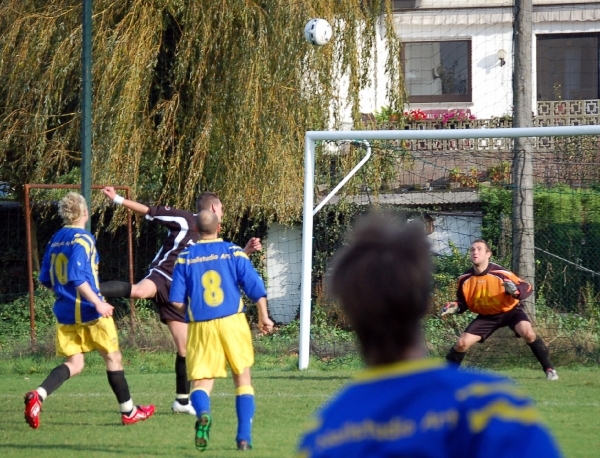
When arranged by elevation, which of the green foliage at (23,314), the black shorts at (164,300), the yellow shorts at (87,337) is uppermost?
the black shorts at (164,300)

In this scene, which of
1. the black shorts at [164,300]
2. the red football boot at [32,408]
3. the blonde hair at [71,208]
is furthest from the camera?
the black shorts at [164,300]

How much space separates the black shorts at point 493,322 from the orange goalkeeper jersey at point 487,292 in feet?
0.17

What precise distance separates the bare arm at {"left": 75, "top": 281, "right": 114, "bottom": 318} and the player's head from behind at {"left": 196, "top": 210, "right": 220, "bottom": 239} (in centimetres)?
110

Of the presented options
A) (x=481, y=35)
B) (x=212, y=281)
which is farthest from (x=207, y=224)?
(x=481, y=35)

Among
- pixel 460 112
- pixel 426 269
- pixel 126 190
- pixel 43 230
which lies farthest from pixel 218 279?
pixel 460 112

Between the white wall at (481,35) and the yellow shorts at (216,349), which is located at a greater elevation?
the white wall at (481,35)

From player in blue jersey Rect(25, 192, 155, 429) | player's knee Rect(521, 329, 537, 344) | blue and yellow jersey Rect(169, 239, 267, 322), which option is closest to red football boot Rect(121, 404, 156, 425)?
player in blue jersey Rect(25, 192, 155, 429)

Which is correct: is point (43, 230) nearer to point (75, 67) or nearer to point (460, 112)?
point (75, 67)

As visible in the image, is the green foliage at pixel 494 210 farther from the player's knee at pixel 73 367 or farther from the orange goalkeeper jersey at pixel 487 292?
the player's knee at pixel 73 367

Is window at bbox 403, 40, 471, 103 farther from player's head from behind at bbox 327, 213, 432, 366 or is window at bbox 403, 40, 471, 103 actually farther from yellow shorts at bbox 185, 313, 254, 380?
player's head from behind at bbox 327, 213, 432, 366

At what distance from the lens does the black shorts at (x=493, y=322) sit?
9055 millimetres

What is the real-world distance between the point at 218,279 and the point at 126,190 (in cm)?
664

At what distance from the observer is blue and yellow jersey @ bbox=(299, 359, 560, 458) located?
58.2 inches

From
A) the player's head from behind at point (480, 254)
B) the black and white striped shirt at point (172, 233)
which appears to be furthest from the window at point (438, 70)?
the black and white striped shirt at point (172, 233)
